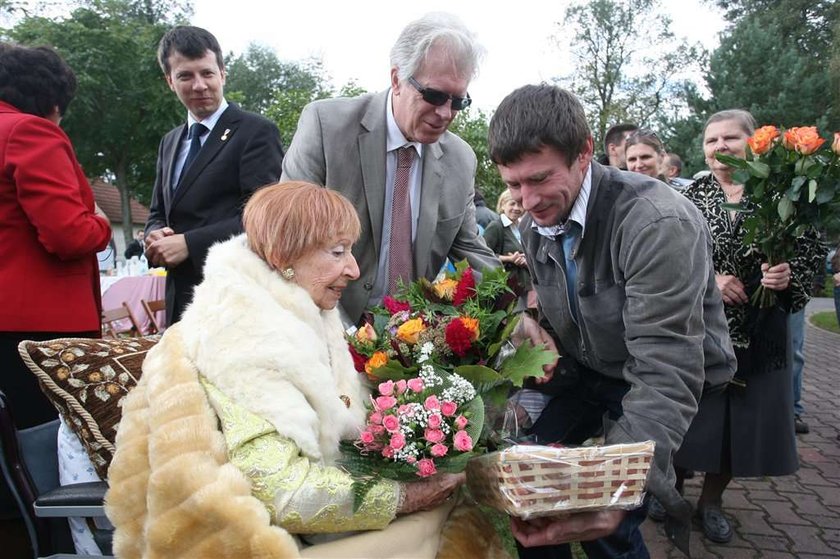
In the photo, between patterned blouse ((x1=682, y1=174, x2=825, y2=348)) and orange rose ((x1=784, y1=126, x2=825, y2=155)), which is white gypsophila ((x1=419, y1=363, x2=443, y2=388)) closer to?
patterned blouse ((x1=682, y1=174, x2=825, y2=348))

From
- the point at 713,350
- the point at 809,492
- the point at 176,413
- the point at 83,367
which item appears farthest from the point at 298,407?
the point at 809,492

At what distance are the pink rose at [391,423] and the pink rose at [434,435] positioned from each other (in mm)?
89

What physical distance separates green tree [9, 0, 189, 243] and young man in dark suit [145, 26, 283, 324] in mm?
20847

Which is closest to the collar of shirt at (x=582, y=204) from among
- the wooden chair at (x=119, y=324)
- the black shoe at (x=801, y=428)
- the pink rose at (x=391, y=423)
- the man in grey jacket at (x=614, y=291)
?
the man in grey jacket at (x=614, y=291)

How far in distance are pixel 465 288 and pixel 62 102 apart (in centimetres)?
230

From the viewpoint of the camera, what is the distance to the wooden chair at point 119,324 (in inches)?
268

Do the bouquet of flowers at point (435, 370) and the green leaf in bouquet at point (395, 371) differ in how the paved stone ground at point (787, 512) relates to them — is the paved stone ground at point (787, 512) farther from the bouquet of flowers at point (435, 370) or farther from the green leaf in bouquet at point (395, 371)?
the green leaf in bouquet at point (395, 371)

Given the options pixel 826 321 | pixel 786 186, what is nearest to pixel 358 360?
pixel 786 186

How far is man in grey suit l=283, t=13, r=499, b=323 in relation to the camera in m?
2.76

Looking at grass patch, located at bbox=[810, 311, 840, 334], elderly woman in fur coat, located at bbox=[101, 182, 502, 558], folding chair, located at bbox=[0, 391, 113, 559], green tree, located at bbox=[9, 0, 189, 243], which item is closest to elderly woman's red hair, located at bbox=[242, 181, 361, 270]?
elderly woman in fur coat, located at bbox=[101, 182, 502, 558]

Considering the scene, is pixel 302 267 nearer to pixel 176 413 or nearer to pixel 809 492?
pixel 176 413

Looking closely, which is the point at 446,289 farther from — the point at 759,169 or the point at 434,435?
the point at 759,169

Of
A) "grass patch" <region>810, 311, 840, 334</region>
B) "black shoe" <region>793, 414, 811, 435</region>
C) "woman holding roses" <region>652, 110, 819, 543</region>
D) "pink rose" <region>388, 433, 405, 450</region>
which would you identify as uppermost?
"pink rose" <region>388, 433, 405, 450</region>

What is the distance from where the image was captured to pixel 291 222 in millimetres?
2176
